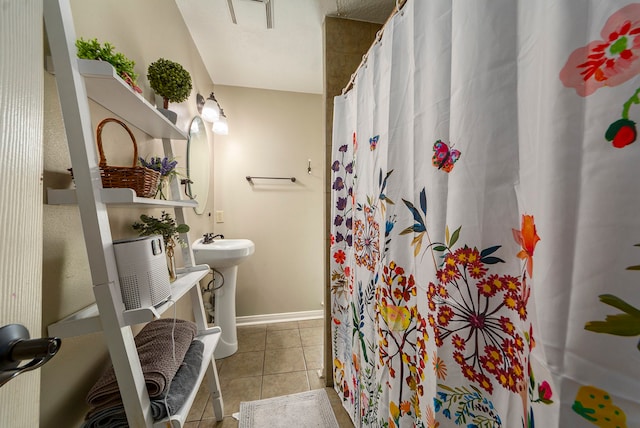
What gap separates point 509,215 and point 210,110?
197cm

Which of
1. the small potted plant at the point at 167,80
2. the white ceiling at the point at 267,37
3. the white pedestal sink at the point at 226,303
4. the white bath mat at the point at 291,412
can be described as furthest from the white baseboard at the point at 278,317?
the white ceiling at the point at 267,37

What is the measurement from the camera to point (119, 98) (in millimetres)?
760

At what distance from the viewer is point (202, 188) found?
1.80 m

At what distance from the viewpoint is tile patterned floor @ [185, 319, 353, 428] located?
132cm

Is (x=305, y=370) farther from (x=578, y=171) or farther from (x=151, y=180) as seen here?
(x=578, y=171)

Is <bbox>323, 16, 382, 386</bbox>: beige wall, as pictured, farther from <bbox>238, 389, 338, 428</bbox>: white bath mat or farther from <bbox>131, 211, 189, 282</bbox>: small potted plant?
<bbox>238, 389, 338, 428</bbox>: white bath mat

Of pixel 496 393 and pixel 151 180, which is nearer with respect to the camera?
pixel 496 393

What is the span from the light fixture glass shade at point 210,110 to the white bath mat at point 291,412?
1985 millimetres

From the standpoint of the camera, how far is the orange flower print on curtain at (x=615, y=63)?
0.94 feet

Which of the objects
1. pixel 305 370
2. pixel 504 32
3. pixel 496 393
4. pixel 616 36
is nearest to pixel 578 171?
pixel 616 36

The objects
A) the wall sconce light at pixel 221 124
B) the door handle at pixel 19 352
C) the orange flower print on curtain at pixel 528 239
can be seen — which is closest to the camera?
the door handle at pixel 19 352

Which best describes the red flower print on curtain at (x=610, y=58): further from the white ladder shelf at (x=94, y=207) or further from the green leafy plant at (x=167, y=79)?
the green leafy plant at (x=167, y=79)

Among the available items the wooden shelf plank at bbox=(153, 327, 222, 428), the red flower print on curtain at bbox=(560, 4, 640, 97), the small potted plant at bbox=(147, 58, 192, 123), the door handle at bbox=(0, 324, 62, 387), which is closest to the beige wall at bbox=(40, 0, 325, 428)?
the small potted plant at bbox=(147, 58, 192, 123)

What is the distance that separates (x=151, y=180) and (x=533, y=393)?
1.10 metres
